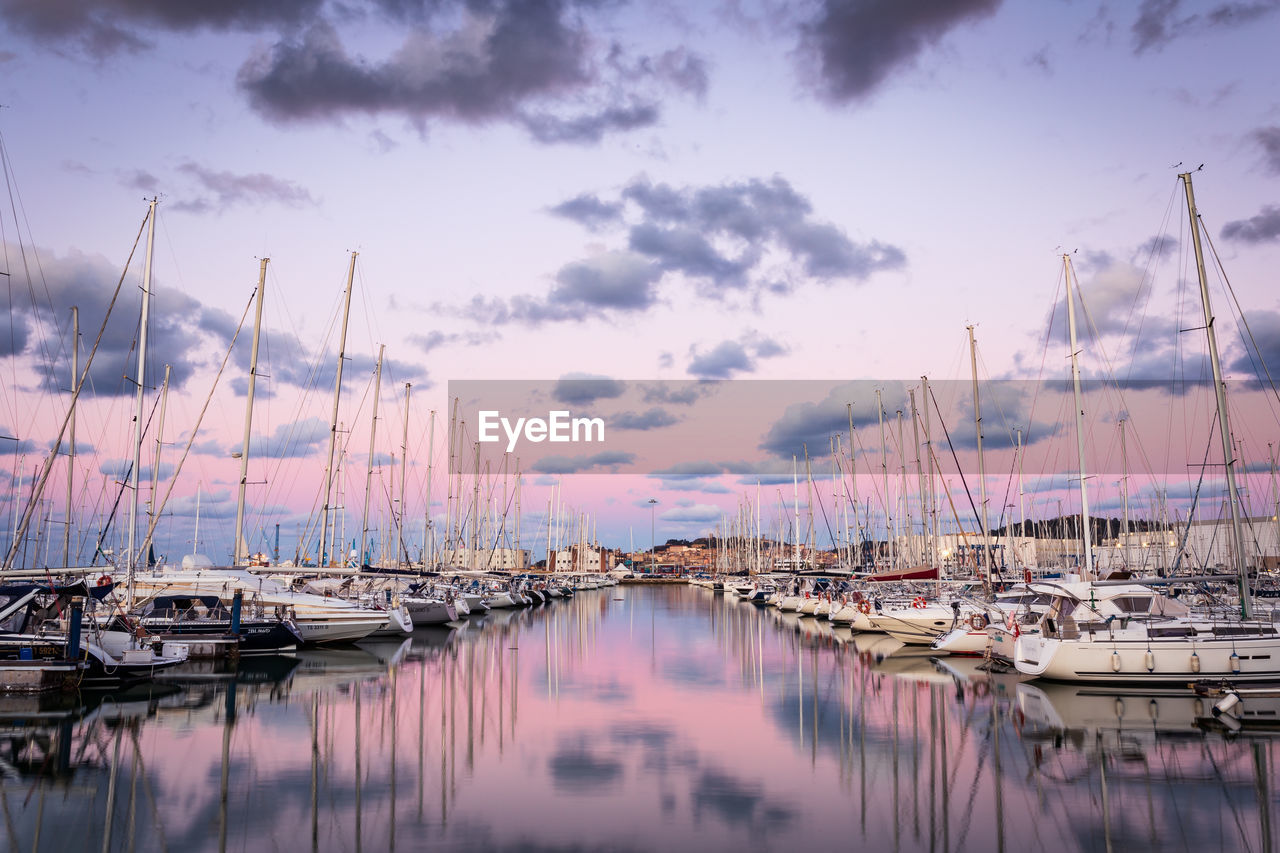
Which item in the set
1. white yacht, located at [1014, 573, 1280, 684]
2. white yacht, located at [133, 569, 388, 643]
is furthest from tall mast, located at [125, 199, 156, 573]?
white yacht, located at [1014, 573, 1280, 684]

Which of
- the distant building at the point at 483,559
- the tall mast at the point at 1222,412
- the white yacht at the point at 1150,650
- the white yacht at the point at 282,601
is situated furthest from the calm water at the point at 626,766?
the distant building at the point at 483,559

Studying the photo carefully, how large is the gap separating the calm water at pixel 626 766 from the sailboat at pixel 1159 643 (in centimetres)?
117

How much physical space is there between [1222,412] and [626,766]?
2221cm

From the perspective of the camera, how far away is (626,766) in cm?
1664

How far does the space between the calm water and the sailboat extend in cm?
117

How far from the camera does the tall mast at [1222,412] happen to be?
85.5 feet

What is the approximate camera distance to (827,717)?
72.8ft

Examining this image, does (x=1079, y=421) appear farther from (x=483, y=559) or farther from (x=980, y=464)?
(x=483, y=559)

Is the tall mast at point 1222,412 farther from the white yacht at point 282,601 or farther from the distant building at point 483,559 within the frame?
the distant building at point 483,559

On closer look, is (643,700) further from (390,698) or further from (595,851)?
(595,851)

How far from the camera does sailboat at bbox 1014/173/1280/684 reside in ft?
81.1

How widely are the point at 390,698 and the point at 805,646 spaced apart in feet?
74.1

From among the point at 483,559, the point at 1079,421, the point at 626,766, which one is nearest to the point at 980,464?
the point at 1079,421

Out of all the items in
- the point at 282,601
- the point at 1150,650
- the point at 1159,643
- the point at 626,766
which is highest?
the point at 282,601
